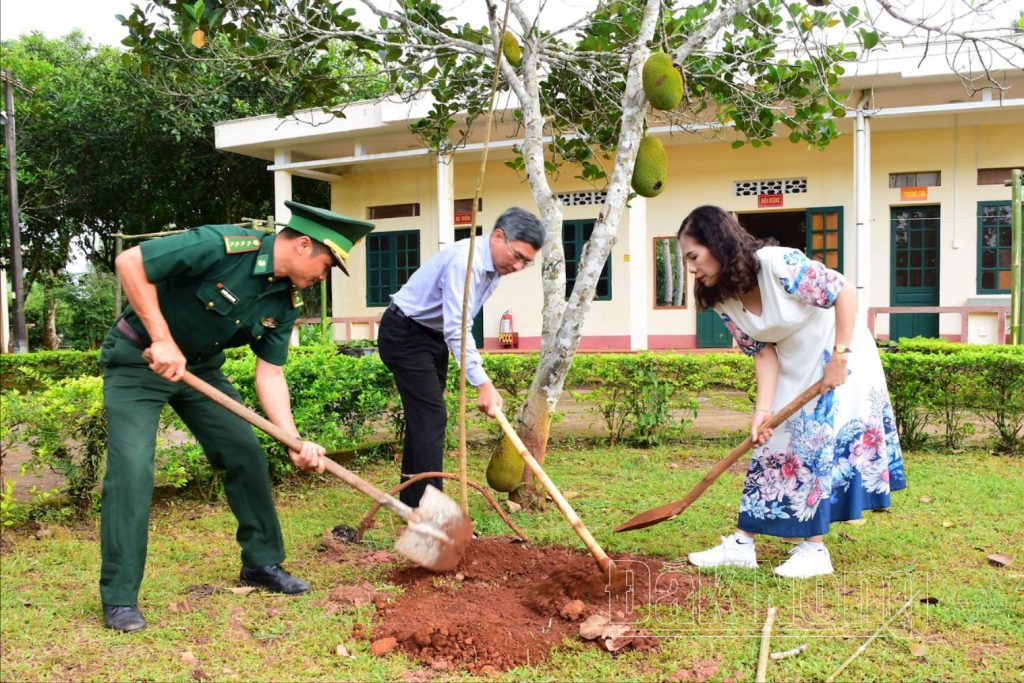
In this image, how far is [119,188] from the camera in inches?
776

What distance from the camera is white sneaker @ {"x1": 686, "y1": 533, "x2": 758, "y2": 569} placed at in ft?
12.9

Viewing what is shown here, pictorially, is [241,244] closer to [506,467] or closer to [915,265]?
[506,467]

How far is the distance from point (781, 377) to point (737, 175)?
1024 cm

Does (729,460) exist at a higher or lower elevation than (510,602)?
higher

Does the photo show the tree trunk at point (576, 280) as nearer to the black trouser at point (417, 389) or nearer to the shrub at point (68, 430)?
the black trouser at point (417, 389)

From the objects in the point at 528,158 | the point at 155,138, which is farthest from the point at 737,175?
the point at 155,138

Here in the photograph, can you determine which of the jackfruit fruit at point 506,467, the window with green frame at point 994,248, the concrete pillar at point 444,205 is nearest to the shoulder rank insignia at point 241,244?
the jackfruit fruit at point 506,467

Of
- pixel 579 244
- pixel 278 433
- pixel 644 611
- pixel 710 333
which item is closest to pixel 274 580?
pixel 278 433

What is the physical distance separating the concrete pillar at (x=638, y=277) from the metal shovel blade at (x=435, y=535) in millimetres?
9522

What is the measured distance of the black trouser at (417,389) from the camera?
4363 millimetres

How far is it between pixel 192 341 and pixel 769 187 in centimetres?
1142

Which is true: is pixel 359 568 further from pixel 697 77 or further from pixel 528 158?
pixel 697 77

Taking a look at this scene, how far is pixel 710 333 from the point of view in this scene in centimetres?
1380

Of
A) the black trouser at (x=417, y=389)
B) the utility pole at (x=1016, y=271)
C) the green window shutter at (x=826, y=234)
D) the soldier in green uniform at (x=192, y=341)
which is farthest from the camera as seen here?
the green window shutter at (x=826, y=234)
